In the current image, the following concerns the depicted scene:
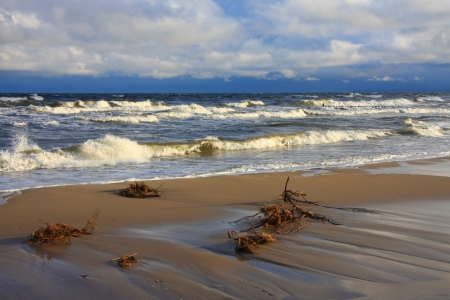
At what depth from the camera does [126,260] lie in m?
3.41

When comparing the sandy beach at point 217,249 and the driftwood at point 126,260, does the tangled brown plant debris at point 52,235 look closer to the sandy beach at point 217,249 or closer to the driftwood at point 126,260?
the sandy beach at point 217,249

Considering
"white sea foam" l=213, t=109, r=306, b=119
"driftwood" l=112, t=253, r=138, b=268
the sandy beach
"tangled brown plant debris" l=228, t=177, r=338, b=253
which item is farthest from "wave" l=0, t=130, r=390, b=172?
"white sea foam" l=213, t=109, r=306, b=119

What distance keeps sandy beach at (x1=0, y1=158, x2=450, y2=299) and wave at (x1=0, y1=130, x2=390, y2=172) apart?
313cm

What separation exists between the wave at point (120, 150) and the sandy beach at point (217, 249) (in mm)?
3129

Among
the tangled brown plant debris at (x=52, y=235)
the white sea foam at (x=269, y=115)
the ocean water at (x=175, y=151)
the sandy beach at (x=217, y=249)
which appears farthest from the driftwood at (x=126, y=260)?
the white sea foam at (x=269, y=115)

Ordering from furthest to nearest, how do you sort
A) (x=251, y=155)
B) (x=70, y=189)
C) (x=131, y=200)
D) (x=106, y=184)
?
1. (x=251, y=155)
2. (x=106, y=184)
3. (x=70, y=189)
4. (x=131, y=200)

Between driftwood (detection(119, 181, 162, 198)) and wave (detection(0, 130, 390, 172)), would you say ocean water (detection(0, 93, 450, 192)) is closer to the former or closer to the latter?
wave (detection(0, 130, 390, 172))

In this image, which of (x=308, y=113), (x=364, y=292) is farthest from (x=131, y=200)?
(x=308, y=113)

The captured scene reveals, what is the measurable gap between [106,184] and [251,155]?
5534mm

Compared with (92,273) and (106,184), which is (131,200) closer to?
(106,184)

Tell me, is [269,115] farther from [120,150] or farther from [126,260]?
[126,260]

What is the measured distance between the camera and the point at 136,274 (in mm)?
3211

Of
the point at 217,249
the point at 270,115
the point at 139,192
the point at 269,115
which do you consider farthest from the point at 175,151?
the point at 270,115

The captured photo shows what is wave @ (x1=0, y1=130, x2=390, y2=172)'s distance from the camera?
9281mm
